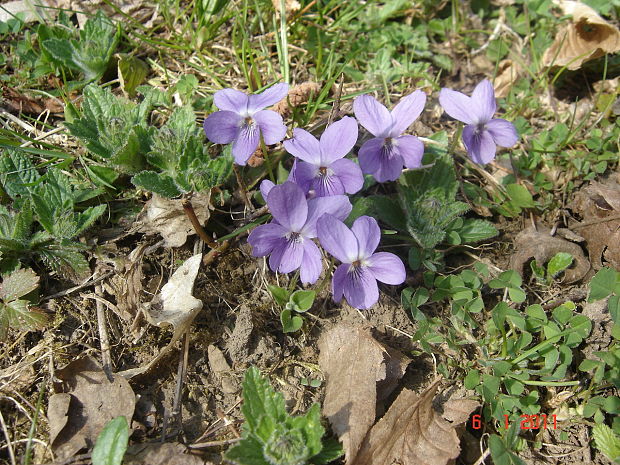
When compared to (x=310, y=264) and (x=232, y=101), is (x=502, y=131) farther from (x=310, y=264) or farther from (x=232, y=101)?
(x=232, y=101)

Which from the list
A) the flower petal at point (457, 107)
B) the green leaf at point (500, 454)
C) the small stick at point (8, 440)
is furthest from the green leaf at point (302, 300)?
the small stick at point (8, 440)

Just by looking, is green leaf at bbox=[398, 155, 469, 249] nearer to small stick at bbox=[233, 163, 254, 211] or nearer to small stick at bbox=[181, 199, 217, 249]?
small stick at bbox=[233, 163, 254, 211]

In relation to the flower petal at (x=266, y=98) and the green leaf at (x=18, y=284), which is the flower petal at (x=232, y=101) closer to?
the flower petal at (x=266, y=98)

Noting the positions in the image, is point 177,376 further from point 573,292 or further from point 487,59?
point 487,59

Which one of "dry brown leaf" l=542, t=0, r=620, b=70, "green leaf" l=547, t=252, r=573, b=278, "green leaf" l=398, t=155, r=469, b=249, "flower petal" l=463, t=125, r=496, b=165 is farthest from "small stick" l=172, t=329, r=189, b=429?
"dry brown leaf" l=542, t=0, r=620, b=70

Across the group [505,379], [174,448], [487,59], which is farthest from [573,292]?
[174,448]
